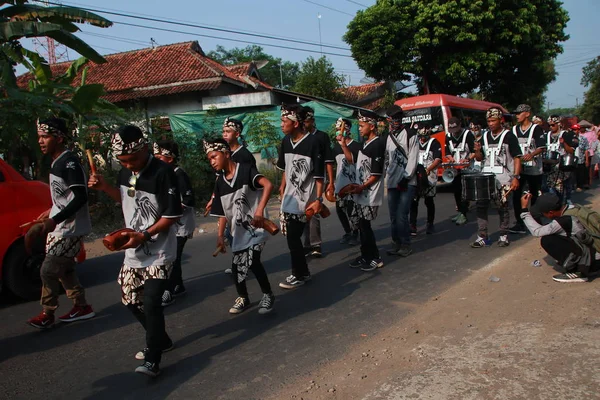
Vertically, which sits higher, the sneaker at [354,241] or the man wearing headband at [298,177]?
the man wearing headband at [298,177]

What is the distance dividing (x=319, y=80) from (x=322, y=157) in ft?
66.1

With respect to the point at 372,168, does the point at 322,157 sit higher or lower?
higher

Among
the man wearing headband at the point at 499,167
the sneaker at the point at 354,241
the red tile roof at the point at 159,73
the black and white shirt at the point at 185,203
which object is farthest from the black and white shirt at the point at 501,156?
the red tile roof at the point at 159,73

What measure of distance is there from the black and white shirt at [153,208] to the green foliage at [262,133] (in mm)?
11311

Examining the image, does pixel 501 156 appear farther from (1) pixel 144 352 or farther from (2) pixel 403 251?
(1) pixel 144 352

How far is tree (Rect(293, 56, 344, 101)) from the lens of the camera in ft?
80.8

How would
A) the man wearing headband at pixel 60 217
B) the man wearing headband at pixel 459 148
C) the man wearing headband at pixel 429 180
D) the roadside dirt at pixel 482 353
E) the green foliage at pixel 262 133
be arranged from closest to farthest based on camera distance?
the roadside dirt at pixel 482 353 → the man wearing headband at pixel 60 217 → the man wearing headband at pixel 429 180 → the man wearing headband at pixel 459 148 → the green foliage at pixel 262 133

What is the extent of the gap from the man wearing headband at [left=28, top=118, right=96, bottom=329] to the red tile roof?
48.1ft

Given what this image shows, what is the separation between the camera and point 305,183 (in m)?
5.29

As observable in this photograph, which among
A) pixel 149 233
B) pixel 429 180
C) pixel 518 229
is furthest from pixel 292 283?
pixel 518 229

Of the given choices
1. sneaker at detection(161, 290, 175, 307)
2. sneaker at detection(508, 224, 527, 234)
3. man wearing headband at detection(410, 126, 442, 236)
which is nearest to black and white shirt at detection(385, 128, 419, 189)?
man wearing headband at detection(410, 126, 442, 236)

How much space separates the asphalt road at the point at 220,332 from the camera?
3.47 meters

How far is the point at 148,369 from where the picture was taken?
347 centimetres

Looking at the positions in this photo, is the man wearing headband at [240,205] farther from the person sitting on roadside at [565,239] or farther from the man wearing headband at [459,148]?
the man wearing headband at [459,148]
